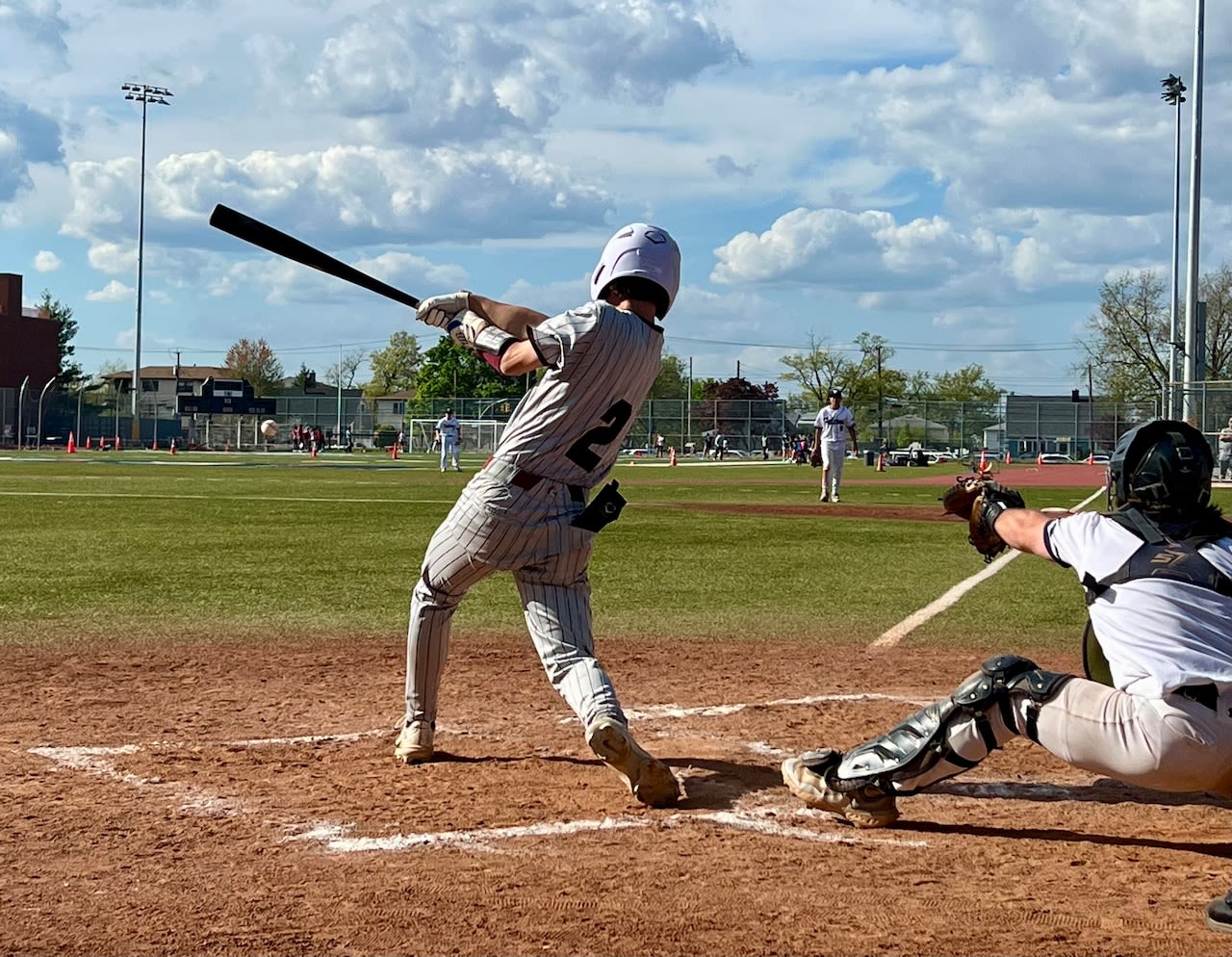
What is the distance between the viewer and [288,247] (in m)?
A: 6.39

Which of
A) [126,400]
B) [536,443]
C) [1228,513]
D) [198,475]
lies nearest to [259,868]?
[536,443]

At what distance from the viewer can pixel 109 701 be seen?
689 cm

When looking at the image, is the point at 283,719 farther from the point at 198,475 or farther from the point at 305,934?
the point at 198,475

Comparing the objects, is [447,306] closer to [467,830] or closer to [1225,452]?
[467,830]

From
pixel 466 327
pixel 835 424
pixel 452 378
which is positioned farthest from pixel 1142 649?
pixel 452 378

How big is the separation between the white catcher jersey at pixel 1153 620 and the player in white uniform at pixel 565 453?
1.68m

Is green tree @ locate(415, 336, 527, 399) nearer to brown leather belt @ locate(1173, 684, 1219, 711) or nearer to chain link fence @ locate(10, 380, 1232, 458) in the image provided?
chain link fence @ locate(10, 380, 1232, 458)

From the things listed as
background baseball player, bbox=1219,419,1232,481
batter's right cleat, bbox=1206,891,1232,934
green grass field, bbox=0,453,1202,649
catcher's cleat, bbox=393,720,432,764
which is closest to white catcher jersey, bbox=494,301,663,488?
catcher's cleat, bbox=393,720,432,764

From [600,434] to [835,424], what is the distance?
69.0ft

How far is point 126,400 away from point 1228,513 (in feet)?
264

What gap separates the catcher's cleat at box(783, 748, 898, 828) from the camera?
15.5ft

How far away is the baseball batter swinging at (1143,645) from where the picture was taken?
13.1ft

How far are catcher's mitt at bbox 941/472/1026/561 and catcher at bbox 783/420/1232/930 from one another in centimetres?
21

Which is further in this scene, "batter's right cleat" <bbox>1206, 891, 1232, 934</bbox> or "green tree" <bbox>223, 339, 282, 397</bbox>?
"green tree" <bbox>223, 339, 282, 397</bbox>
